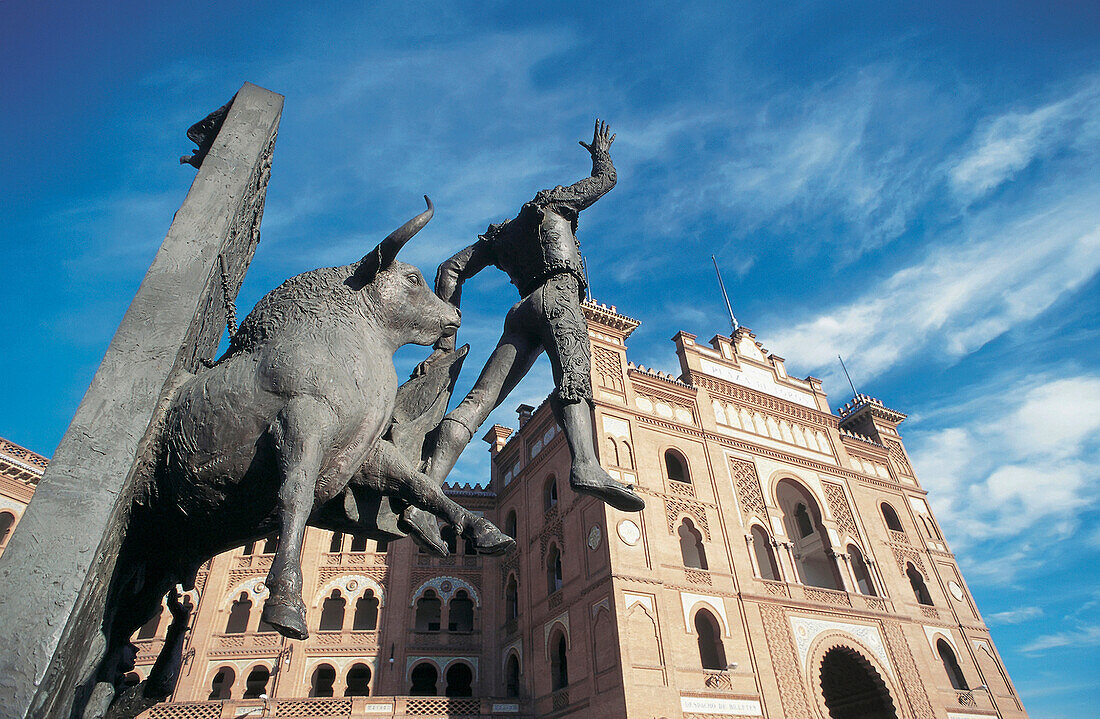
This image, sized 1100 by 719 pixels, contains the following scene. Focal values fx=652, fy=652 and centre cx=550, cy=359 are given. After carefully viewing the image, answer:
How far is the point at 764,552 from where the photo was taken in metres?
19.7

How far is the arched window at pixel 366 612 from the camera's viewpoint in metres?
20.2

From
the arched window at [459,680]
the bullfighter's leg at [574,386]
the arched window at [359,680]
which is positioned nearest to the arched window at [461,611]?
the arched window at [459,680]

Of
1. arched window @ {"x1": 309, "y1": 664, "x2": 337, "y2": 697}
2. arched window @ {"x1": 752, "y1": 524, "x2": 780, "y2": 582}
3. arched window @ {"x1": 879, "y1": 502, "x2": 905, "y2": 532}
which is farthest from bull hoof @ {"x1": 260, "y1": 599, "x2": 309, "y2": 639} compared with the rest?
arched window @ {"x1": 879, "y1": 502, "x2": 905, "y2": 532}

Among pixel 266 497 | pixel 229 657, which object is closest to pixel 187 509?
pixel 266 497

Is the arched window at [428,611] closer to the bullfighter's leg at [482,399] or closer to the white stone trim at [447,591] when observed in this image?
the white stone trim at [447,591]

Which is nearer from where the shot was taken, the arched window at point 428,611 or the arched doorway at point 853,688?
the arched doorway at point 853,688

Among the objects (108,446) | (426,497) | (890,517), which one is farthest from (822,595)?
(108,446)

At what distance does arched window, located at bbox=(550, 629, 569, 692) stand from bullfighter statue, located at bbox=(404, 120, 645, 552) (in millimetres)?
15415

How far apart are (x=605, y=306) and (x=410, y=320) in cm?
1803

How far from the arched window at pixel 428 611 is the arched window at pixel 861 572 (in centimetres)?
1268

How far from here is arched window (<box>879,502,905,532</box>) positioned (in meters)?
21.7

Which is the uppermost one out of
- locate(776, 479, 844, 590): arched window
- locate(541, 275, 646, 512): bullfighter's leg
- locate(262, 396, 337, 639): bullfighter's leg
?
locate(776, 479, 844, 590): arched window

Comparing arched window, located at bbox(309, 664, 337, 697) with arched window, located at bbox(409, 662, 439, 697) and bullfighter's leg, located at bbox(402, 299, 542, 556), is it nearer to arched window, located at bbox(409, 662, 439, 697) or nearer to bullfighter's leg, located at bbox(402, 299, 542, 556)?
arched window, located at bbox(409, 662, 439, 697)

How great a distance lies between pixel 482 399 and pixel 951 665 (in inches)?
886
